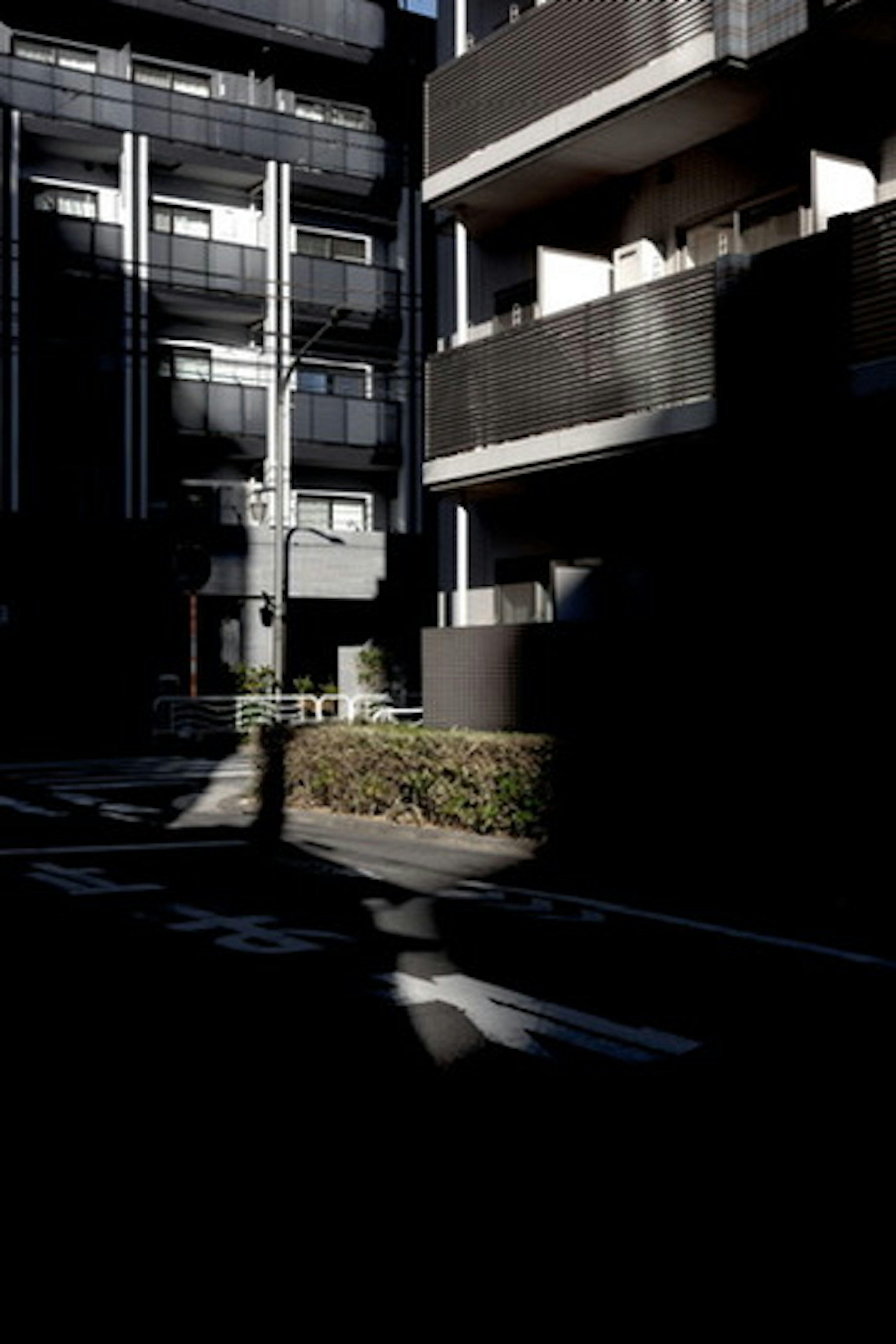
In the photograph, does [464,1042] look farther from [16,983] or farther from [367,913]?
[367,913]

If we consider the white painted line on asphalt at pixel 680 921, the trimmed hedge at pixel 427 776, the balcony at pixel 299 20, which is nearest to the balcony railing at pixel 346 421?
the balcony at pixel 299 20

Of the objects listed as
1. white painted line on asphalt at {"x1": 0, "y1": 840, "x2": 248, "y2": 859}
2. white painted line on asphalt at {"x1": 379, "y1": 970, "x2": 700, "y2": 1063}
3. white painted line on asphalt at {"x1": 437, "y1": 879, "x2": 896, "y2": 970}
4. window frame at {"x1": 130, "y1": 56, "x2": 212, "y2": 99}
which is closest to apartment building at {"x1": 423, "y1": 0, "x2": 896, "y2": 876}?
white painted line on asphalt at {"x1": 437, "y1": 879, "x2": 896, "y2": 970}

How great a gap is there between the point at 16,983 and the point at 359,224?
102 ft

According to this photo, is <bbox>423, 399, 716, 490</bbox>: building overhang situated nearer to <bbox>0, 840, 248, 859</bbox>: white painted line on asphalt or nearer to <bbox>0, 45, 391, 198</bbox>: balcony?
<bbox>0, 840, 248, 859</bbox>: white painted line on asphalt

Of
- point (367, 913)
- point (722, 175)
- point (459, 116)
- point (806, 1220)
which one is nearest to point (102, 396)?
point (459, 116)

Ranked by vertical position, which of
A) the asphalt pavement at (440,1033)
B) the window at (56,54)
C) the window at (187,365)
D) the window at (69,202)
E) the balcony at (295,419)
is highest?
the window at (56,54)

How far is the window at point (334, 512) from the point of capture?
34062 mm

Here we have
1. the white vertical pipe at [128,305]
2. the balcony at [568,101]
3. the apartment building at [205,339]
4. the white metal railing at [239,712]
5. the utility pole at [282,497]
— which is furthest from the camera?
the white vertical pipe at [128,305]

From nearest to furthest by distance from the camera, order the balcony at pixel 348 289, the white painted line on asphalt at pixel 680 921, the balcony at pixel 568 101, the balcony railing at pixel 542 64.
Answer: the white painted line on asphalt at pixel 680 921 < the balcony at pixel 568 101 < the balcony railing at pixel 542 64 < the balcony at pixel 348 289

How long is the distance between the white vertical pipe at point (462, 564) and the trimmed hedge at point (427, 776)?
241cm

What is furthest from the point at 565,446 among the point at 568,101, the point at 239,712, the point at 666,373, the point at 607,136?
the point at 239,712

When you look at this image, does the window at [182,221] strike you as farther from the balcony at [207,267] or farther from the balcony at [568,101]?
the balcony at [568,101]

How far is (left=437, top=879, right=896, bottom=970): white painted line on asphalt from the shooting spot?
7633mm

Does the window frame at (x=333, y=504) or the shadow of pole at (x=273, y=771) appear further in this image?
the window frame at (x=333, y=504)
